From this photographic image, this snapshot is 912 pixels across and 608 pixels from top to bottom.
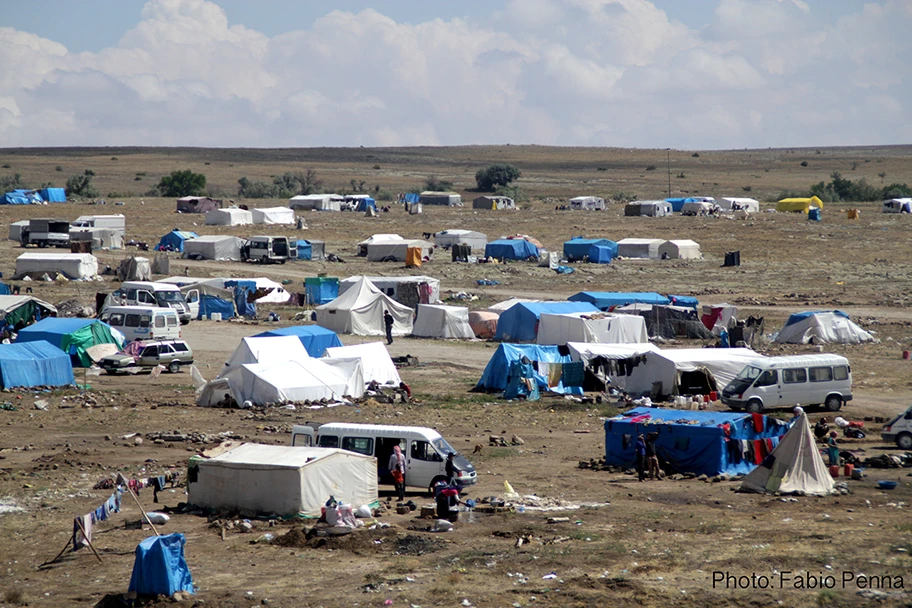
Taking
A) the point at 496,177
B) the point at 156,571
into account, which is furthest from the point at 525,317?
the point at 496,177

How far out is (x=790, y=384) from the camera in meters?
26.7

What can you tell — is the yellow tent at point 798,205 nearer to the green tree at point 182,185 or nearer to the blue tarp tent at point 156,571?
the green tree at point 182,185

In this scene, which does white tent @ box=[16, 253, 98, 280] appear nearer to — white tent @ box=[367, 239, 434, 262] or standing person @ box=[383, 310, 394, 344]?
white tent @ box=[367, 239, 434, 262]

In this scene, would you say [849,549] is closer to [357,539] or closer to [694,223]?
[357,539]

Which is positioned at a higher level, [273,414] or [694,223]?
[694,223]

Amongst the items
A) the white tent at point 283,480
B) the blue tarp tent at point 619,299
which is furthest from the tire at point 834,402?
the white tent at point 283,480

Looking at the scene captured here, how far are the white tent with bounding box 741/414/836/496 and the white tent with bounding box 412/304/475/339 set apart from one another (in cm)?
2078

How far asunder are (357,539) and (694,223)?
221ft

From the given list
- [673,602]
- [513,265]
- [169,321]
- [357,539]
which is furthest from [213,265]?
[673,602]

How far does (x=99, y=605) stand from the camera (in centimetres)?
1269

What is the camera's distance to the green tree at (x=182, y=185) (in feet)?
338

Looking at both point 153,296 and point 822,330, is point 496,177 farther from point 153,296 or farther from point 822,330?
point 822,330

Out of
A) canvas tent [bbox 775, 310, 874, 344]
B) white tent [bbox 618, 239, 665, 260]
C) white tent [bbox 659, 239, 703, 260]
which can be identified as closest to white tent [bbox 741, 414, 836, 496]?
canvas tent [bbox 775, 310, 874, 344]

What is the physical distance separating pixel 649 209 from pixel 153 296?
2082 inches
